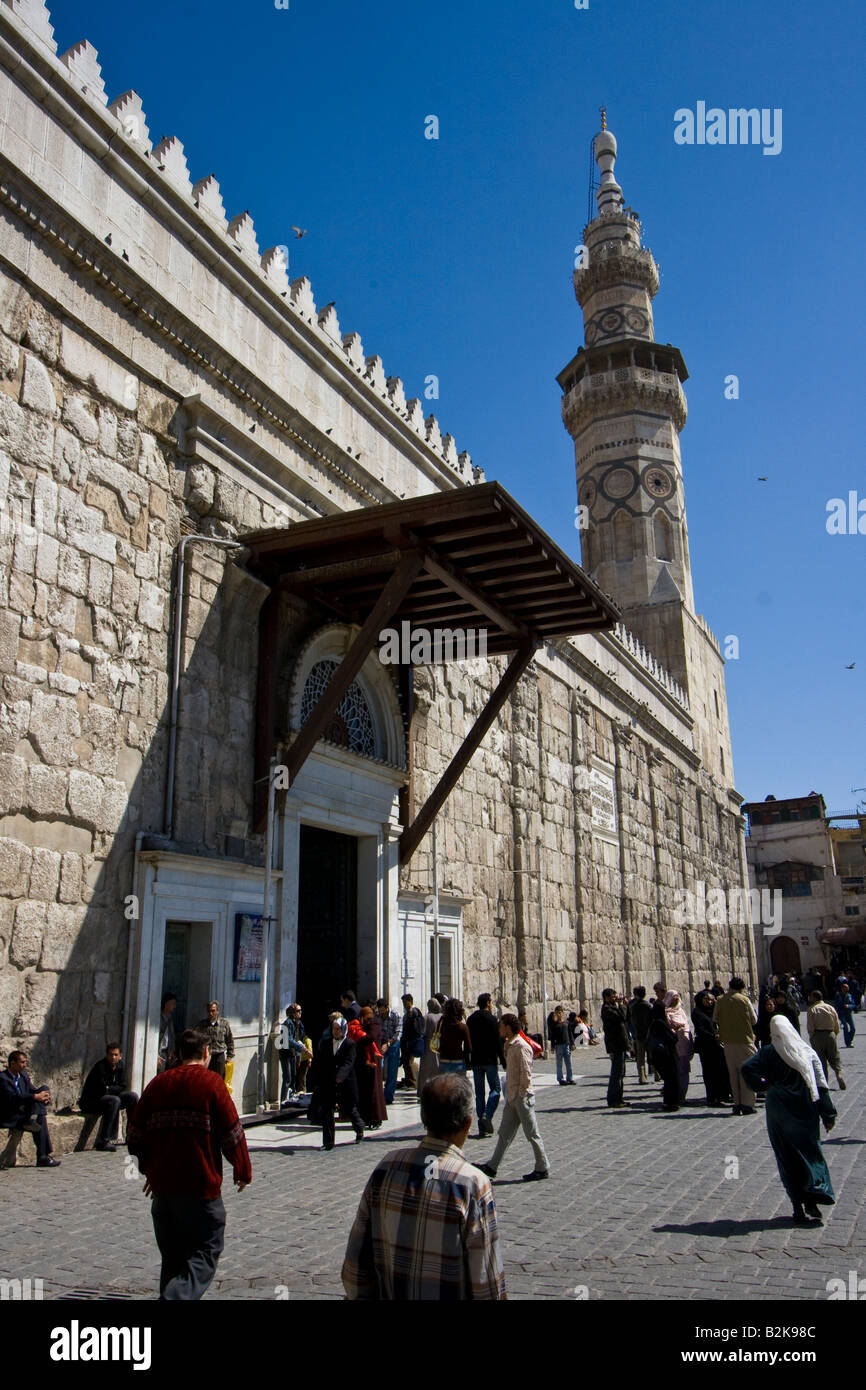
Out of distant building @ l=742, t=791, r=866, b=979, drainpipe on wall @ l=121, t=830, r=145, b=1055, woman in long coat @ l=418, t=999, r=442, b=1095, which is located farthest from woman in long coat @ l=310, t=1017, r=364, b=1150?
distant building @ l=742, t=791, r=866, b=979

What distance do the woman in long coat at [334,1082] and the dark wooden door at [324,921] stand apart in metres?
3.16

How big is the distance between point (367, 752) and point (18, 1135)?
20.7 feet

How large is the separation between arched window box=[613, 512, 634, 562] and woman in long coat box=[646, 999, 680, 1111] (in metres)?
22.4

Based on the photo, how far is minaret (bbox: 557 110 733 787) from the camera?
30.8 meters

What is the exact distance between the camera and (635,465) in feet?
102

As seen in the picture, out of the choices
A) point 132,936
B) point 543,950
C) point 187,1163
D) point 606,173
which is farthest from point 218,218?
point 606,173

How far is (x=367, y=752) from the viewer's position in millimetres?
12188

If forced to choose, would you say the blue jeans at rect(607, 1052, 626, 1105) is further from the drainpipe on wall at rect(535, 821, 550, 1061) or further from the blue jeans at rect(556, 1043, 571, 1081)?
the drainpipe on wall at rect(535, 821, 550, 1061)

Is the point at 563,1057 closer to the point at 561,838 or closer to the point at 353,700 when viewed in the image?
the point at 353,700

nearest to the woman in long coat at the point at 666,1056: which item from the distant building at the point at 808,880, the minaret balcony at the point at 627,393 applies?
the minaret balcony at the point at 627,393

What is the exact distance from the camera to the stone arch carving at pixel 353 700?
10570 mm

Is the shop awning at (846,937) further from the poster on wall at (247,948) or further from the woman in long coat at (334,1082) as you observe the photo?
the woman in long coat at (334,1082)

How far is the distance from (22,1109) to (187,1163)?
3680mm
